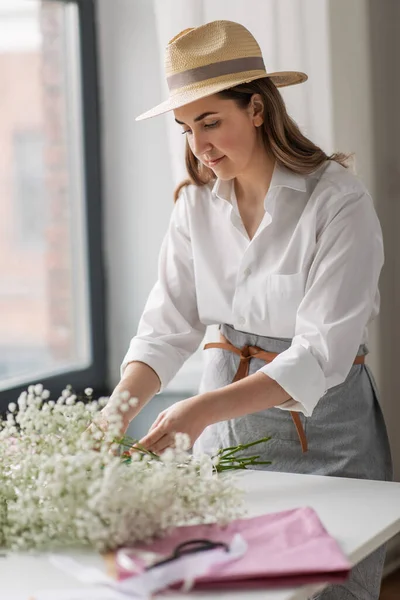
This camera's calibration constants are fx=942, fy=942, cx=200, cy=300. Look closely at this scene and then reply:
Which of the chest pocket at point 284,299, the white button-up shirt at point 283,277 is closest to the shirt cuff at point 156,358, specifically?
the white button-up shirt at point 283,277

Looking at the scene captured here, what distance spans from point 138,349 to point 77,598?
1041 millimetres

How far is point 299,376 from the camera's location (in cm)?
203

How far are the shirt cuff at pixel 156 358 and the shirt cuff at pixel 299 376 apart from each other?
388mm

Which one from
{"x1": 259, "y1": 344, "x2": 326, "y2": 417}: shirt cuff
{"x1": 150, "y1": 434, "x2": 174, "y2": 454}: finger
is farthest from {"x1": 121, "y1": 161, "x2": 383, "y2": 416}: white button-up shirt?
{"x1": 150, "y1": 434, "x2": 174, "y2": 454}: finger

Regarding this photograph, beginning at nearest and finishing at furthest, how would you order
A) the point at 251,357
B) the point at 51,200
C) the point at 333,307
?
1. the point at 333,307
2. the point at 251,357
3. the point at 51,200

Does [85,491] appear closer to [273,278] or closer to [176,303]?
[273,278]

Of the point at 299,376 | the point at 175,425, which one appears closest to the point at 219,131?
the point at 299,376

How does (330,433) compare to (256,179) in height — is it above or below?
below

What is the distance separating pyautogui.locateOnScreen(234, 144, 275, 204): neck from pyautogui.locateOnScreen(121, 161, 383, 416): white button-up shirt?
0.03 m

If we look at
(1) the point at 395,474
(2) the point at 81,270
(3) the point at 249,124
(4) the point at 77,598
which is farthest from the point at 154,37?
(4) the point at 77,598

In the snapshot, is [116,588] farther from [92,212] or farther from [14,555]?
[92,212]

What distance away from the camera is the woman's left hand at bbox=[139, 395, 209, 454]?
74.9 inches

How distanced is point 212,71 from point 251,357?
70 centimetres

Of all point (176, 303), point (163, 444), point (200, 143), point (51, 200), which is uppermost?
point (200, 143)
